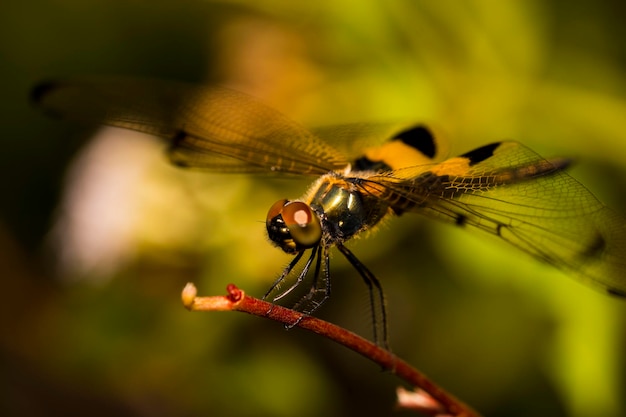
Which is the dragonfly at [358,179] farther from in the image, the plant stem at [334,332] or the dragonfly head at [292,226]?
the plant stem at [334,332]

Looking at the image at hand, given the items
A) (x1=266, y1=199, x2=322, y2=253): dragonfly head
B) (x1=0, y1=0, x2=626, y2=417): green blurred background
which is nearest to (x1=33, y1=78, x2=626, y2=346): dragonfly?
(x1=266, y1=199, x2=322, y2=253): dragonfly head

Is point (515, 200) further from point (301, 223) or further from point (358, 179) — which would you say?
point (301, 223)

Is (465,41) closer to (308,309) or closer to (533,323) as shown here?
(533,323)

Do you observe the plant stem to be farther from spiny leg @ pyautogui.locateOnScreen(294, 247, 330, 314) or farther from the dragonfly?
spiny leg @ pyautogui.locateOnScreen(294, 247, 330, 314)

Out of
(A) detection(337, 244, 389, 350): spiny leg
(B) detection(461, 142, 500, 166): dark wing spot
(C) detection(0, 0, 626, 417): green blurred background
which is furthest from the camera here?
(C) detection(0, 0, 626, 417): green blurred background

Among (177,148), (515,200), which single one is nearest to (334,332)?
(515,200)

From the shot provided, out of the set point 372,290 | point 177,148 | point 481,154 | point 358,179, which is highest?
point 481,154

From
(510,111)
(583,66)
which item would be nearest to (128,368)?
(510,111)
